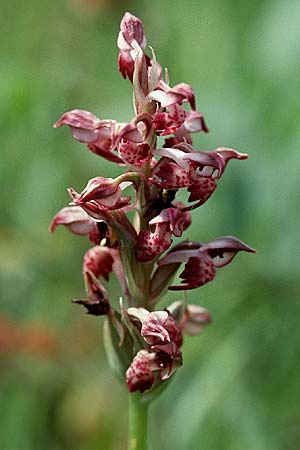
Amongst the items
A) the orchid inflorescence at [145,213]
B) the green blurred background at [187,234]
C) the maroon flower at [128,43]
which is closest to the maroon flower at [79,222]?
the orchid inflorescence at [145,213]

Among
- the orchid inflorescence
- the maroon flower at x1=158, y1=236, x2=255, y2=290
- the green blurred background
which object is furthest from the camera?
the green blurred background

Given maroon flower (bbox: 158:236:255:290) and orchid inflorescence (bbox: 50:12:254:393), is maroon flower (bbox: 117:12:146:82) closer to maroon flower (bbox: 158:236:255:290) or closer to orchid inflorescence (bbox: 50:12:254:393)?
orchid inflorescence (bbox: 50:12:254:393)

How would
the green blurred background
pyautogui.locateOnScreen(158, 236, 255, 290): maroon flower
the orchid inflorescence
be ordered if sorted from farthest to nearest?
the green blurred background < pyautogui.locateOnScreen(158, 236, 255, 290): maroon flower < the orchid inflorescence

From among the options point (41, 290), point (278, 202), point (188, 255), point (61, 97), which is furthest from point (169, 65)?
point (188, 255)

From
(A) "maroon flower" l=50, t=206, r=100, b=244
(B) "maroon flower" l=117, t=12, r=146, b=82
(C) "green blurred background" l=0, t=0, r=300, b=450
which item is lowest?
(C) "green blurred background" l=0, t=0, r=300, b=450

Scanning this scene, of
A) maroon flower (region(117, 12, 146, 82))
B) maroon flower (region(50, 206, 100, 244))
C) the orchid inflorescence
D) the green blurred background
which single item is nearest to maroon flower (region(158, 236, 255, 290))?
the orchid inflorescence

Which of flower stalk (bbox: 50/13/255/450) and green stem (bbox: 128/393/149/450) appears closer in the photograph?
flower stalk (bbox: 50/13/255/450)

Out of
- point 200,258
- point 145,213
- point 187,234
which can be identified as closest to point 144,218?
point 145,213
